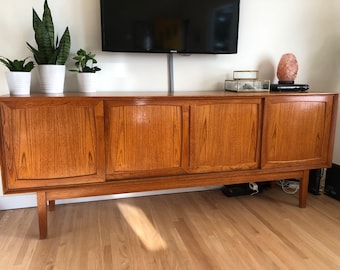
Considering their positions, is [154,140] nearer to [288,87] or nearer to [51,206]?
[51,206]

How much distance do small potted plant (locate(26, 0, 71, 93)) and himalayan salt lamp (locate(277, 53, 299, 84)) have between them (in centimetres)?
157

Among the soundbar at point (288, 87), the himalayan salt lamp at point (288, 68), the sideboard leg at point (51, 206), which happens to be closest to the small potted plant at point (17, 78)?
the sideboard leg at point (51, 206)

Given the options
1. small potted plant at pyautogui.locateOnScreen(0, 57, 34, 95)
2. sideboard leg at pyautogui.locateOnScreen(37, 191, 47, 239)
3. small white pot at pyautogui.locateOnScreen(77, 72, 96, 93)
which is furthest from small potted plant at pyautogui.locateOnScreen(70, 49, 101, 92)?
sideboard leg at pyautogui.locateOnScreen(37, 191, 47, 239)

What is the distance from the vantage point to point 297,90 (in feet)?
7.14

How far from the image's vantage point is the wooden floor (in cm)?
152

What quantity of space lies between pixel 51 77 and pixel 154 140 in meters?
0.75

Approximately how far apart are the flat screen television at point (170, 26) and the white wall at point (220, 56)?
0.13 metres

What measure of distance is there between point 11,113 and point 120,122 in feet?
1.87

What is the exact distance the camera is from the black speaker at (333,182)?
2291 mm

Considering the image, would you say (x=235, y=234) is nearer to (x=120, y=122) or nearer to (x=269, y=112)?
(x=269, y=112)

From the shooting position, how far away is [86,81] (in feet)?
6.37

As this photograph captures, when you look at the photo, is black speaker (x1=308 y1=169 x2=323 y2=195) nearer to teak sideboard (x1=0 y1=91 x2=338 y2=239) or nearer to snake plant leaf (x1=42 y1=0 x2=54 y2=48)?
teak sideboard (x1=0 y1=91 x2=338 y2=239)

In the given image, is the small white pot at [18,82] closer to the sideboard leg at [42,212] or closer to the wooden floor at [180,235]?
the sideboard leg at [42,212]

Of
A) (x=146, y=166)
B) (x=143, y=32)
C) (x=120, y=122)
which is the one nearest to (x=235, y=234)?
(x=146, y=166)
